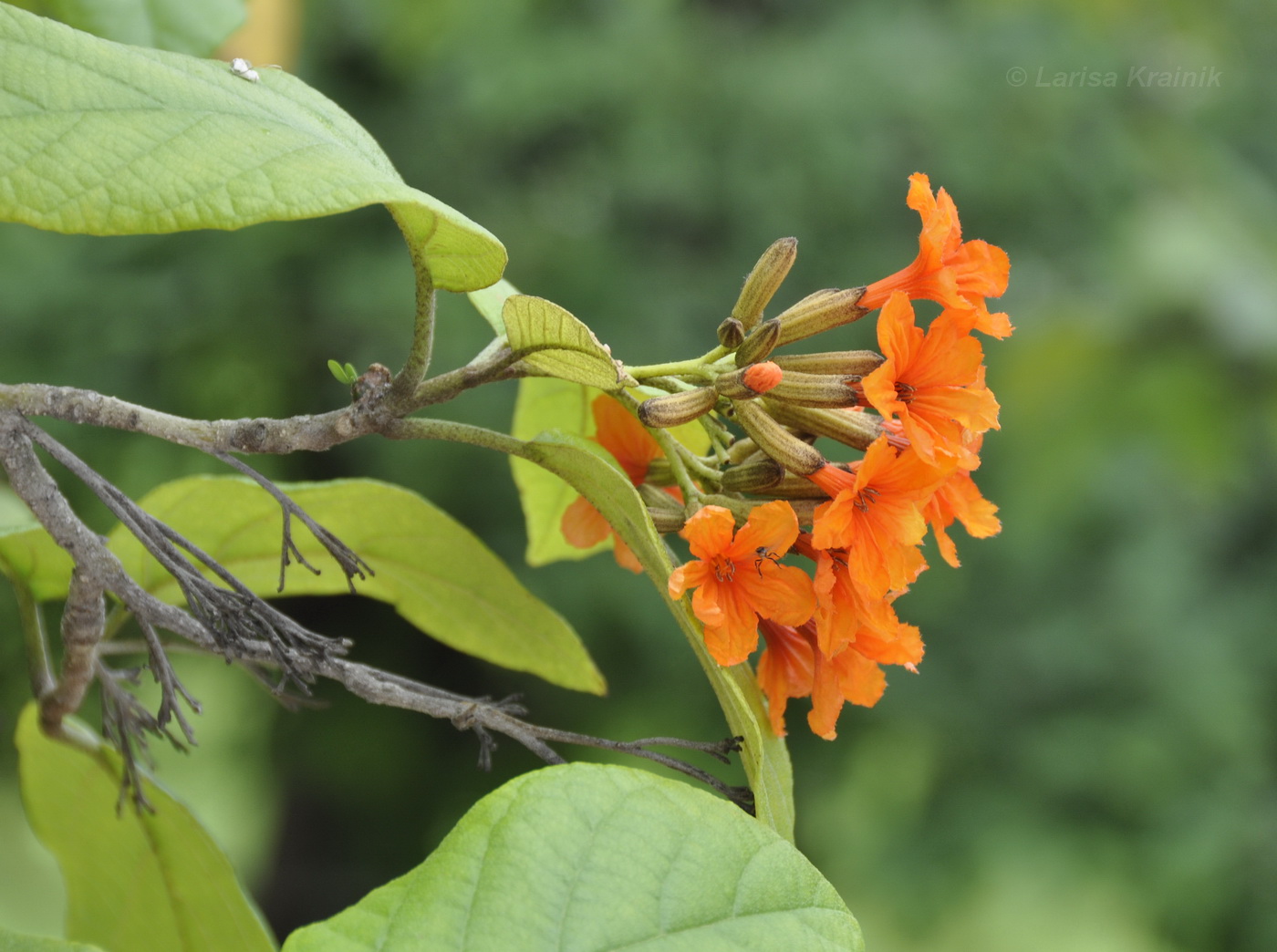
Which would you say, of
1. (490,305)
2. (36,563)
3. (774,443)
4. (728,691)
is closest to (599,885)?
(728,691)

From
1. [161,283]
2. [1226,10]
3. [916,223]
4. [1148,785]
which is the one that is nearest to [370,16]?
[161,283]

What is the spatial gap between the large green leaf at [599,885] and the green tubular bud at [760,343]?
191mm

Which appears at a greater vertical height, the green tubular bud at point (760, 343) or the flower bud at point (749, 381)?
the green tubular bud at point (760, 343)

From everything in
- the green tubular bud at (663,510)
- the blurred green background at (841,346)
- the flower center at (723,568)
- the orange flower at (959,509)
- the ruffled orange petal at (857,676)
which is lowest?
the blurred green background at (841,346)

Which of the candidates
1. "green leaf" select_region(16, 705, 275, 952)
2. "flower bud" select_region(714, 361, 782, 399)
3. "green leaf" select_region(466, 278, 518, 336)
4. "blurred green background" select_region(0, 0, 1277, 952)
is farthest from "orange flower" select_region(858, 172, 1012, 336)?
"blurred green background" select_region(0, 0, 1277, 952)

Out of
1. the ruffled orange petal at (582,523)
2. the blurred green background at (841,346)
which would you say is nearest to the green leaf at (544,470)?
the ruffled orange petal at (582,523)

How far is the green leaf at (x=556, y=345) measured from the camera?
458 millimetres

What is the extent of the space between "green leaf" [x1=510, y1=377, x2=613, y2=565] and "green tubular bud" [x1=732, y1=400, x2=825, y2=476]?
0.57 ft

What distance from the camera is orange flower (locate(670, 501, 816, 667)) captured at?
487mm

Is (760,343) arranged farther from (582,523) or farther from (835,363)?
(582,523)

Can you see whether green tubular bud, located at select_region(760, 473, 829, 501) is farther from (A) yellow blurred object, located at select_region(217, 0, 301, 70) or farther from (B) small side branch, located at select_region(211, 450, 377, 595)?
(A) yellow blurred object, located at select_region(217, 0, 301, 70)

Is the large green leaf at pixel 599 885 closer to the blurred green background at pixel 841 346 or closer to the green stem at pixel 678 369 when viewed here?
the green stem at pixel 678 369

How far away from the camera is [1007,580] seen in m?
2.68

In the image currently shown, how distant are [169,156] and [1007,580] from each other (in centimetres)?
255
